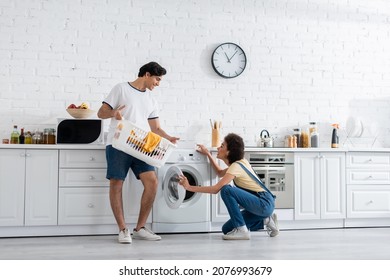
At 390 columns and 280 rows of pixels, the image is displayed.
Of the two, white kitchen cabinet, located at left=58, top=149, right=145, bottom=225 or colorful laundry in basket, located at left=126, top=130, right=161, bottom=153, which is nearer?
colorful laundry in basket, located at left=126, top=130, right=161, bottom=153

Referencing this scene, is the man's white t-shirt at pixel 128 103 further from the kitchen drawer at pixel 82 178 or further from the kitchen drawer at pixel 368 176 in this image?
the kitchen drawer at pixel 368 176

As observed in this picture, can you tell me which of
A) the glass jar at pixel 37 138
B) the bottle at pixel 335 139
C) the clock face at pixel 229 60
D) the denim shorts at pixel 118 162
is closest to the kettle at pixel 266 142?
the bottle at pixel 335 139

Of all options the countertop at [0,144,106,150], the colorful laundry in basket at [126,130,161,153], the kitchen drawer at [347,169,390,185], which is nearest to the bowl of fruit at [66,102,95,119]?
the countertop at [0,144,106,150]

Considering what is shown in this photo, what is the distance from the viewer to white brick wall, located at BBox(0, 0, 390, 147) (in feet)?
17.3

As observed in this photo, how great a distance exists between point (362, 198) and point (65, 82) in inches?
129

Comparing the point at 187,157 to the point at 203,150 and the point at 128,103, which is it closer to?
the point at 203,150

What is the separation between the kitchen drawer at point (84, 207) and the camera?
4.66 m

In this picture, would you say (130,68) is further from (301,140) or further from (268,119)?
(301,140)

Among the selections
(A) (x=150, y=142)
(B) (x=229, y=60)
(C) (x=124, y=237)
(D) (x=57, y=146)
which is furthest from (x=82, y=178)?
(B) (x=229, y=60)

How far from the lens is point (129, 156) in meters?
4.32

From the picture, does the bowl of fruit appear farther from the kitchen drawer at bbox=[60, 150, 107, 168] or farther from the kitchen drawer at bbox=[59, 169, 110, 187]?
the kitchen drawer at bbox=[59, 169, 110, 187]

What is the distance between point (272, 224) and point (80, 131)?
1966mm

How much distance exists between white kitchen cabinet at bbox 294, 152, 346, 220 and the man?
150 cm

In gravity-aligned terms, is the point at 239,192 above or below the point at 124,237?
above
